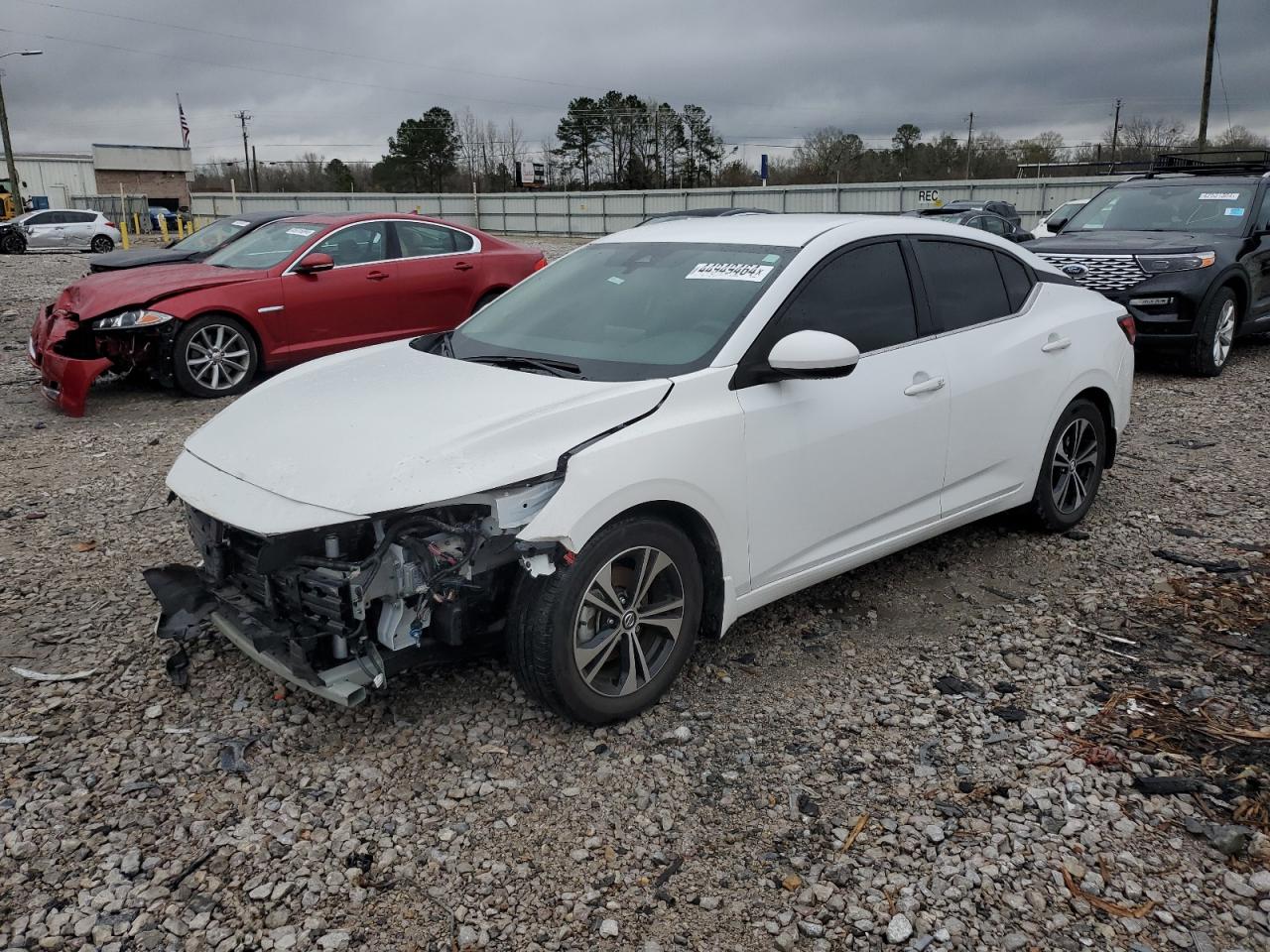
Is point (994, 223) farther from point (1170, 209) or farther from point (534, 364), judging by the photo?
point (534, 364)

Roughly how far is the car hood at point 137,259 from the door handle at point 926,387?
7894 millimetres

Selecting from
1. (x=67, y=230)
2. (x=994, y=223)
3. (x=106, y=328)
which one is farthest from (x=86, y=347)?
(x=67, y=230)

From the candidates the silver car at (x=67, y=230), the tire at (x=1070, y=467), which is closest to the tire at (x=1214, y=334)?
the tire at (x=1070, y=467)

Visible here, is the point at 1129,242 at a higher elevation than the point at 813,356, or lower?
higher

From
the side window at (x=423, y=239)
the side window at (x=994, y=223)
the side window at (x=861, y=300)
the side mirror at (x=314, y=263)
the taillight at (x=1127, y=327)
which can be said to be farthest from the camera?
the side window at (x=994, y=223)

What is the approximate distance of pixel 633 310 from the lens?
4102 millimetres

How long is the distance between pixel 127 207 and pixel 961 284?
193ft

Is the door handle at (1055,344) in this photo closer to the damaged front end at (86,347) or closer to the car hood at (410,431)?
the car hood at (410,431)

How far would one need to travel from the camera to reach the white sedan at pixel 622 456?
3.15 meters

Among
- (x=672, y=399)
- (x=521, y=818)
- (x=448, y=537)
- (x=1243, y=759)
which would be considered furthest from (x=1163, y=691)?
(x=448, y=537)

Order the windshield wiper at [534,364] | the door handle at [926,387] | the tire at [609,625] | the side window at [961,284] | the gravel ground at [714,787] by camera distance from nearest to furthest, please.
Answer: the gravel ground at [714,787] < the tire at [609,625] < the windshield wiper at [534,364] < the door handle at [926,387] < the side window at [961,284]

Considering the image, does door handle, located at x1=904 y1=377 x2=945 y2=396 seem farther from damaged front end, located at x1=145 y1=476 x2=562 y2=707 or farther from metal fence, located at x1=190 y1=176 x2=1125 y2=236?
metal fence, located at x1=190 y1=176 x2=1125 y2=236

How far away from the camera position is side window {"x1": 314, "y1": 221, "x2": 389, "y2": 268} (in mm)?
9398

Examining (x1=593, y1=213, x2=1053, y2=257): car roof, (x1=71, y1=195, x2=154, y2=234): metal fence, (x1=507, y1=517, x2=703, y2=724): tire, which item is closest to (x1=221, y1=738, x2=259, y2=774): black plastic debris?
(x1=507, y1=517, x2=703, y2=724): tire
